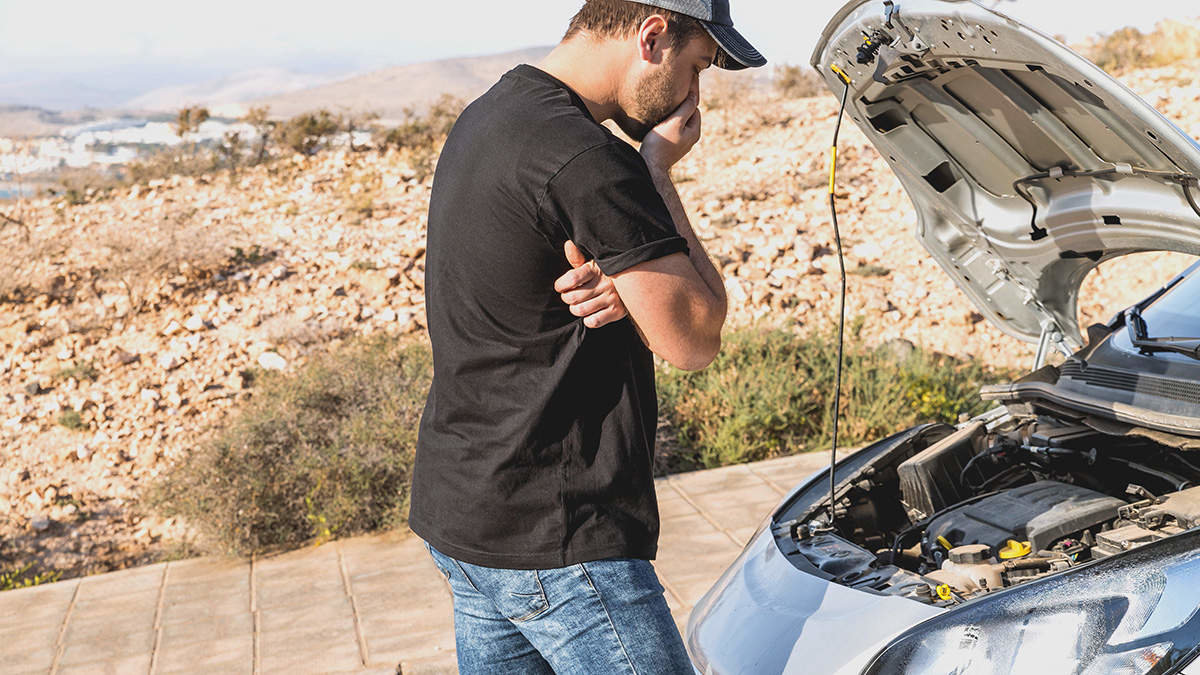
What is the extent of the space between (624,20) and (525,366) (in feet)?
2.15

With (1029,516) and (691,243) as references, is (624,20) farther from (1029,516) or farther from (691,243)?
(1029,516)

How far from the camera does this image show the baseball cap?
194cm

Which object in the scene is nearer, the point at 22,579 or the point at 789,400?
the point at 22,579

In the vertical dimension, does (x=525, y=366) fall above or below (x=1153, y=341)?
above

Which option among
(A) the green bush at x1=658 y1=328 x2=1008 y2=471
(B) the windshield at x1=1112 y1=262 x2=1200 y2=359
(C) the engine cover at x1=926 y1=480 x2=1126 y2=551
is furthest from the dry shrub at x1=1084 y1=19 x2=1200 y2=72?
(C) the engine cover at x1=926 y1=480 x2=1126 y2=551

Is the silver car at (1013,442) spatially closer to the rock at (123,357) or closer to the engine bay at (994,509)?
the engine bay at (994,509)

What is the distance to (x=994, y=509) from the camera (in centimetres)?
294

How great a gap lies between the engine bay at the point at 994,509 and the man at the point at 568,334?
2.63 feet

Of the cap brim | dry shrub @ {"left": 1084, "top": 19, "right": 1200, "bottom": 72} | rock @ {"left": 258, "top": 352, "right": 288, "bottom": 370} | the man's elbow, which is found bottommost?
rock @ {"left": 258, "top": 352, "right": 288, "bottom": 370}

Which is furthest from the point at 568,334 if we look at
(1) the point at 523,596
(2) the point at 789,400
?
(2) the point at 789,400

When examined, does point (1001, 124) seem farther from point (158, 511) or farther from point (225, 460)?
point (158, 511)

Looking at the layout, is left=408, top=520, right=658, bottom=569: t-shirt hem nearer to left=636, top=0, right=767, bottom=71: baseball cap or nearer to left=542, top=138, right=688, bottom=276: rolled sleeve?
left=542, top=138, right=688, bottom=276: rolled sleeve

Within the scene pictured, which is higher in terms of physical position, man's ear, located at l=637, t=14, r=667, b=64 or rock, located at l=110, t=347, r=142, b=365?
man's ear, located at l=637, t=14, r=667, b=64

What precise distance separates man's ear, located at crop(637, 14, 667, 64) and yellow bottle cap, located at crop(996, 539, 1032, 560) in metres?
1.47
